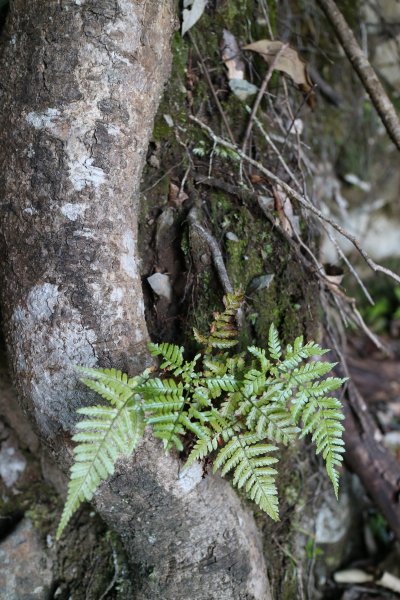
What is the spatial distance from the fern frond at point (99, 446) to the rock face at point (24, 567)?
44.7 inches

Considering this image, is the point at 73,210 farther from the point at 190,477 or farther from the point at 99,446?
the point at 190,477

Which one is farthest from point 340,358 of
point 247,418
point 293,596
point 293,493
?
point 293,596

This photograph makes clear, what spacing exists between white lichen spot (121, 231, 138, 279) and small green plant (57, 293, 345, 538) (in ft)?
1.27

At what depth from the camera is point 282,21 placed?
3.23m

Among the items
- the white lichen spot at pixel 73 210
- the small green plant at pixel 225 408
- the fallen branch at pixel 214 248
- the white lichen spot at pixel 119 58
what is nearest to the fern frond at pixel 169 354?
the small green plant at pixel 225 408

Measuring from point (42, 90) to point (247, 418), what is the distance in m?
1.56

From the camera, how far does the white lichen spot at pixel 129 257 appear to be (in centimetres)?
217

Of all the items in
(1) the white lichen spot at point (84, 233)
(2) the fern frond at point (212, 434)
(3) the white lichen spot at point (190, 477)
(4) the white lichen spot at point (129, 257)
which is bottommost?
(3) the white lichen spot at point (190, 477)

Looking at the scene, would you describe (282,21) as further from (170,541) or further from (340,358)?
(170,541)

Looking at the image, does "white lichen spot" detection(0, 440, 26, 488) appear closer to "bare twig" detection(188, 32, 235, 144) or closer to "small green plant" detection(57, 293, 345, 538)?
"small green plant" detection(57, 293, 345, 538)

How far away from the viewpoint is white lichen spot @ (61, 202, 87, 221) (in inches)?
80.6

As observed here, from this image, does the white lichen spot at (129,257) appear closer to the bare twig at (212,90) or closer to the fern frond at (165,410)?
the fern frond at (165,410)

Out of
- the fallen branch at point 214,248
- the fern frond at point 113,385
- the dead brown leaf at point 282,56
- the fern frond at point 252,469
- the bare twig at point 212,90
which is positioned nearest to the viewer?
the fern frond at point 113,385

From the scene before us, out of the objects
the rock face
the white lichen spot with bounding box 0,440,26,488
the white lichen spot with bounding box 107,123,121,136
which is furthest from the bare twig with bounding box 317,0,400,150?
the rock face
